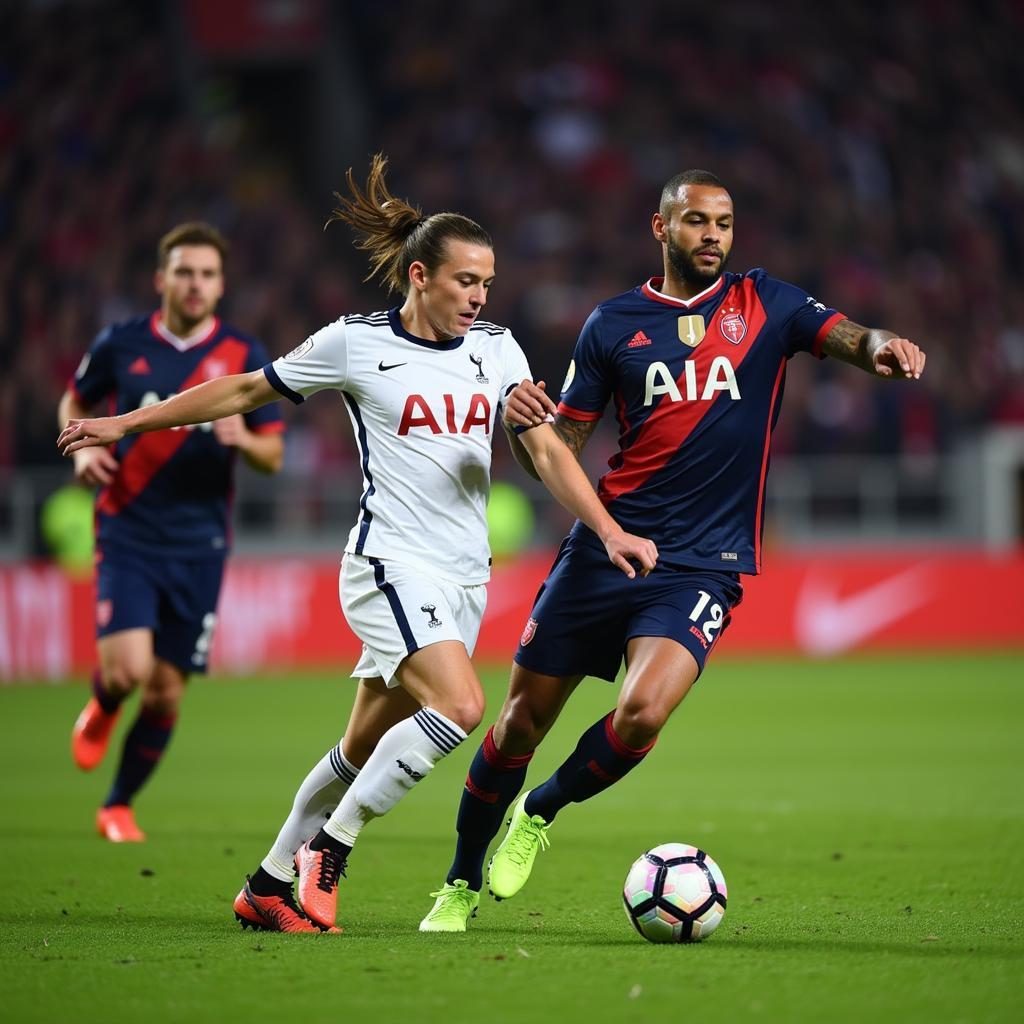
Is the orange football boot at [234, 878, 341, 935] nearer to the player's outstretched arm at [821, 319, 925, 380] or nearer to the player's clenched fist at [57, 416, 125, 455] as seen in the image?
the player's clenched fist at [57, 416, 125, 455]

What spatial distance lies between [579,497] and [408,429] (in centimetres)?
59

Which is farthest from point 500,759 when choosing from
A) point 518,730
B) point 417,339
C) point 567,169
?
point 567,169

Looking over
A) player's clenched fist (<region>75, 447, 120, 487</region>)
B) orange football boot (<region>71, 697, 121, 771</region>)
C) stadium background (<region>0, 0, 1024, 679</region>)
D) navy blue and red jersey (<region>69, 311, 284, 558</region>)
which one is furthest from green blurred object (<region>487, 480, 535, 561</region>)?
player's clenched fist (<region>75, 447, 120, 487</region>)

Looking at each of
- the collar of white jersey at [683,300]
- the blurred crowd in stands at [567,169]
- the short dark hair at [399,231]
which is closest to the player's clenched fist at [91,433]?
the short dark hair at [399,231]

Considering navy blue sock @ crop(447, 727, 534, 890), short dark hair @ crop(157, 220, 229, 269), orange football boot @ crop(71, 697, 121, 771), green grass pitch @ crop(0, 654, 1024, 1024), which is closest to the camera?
green grass pitch @ crop(0, 654, 1024, 1024)

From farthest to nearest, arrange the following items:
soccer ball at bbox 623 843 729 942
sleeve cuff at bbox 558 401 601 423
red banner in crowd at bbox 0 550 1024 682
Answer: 1. red banner in crowd at bbox 0 550 1024 682
2. sleeve cuff at bbox 558 401 601 423
3. soccer ball at bbox 623 843 729 942

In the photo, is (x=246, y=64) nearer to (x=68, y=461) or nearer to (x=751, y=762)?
(x=68, y=461)

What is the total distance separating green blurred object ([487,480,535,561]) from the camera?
19.0 meters

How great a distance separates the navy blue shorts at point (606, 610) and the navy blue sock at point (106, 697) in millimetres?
2838

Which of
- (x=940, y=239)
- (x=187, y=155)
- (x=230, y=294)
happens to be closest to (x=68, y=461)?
(x=230, y=294)

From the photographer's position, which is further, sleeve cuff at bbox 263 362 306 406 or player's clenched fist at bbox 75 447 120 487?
player's clenched fist at bbox 75 447 120 487

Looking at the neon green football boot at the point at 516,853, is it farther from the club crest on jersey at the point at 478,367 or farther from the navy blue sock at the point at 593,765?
the club crest on jersey at the point at 478,367

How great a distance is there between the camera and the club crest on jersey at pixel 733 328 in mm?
5812

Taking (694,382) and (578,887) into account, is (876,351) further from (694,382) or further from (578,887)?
(578,887)
